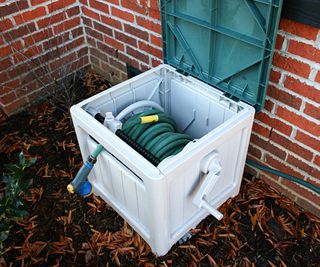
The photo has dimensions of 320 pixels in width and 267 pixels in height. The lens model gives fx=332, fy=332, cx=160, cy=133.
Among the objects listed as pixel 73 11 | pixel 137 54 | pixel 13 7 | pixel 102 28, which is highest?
pixel 13 7

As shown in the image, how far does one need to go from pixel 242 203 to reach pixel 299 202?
12.5 inches

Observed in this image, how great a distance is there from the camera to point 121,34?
2.38 meters

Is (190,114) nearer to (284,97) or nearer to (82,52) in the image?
(284,97)

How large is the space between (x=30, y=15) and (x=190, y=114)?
1353mm

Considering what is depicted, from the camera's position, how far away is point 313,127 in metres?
1.58

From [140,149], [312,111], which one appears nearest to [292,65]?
[312,111]

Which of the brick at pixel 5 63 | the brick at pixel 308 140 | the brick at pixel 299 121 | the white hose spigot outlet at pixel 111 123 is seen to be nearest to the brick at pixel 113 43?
the brick at pixel 5 63

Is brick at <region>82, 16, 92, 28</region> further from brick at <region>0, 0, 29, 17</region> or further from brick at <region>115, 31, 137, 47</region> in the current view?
brick at <region>0, 0, 29, 17</region>

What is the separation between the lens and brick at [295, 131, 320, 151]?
161 cm

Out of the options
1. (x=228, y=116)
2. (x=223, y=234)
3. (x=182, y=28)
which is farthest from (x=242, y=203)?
(x=182, y=28)

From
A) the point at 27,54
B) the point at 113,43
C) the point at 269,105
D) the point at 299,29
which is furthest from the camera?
the point at 113,43

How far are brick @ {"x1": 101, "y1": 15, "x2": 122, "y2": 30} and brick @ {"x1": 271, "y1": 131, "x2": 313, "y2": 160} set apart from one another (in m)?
1.30

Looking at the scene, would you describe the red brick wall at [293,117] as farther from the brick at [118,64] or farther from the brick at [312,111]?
the brick at [118,64]

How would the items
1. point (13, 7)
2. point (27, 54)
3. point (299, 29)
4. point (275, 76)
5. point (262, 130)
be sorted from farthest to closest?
point (27, 54) < point (13, 7) < point (262, 130) < point (275, 76) < point (299, 29)
